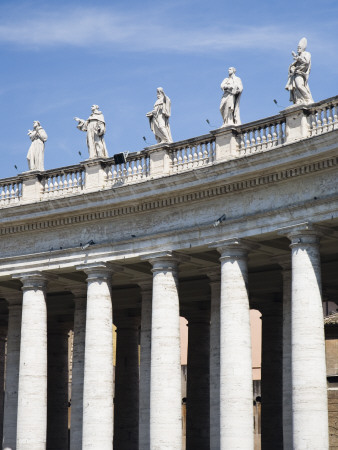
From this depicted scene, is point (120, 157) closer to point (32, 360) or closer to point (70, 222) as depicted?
point (70, 222)

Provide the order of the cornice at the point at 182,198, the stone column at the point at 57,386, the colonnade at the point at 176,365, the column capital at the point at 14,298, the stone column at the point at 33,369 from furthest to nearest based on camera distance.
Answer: the stone column at the point at 57,386 → the column capital at the point at 14,298 → the stone column at the point at 33,369 → the cornice at the point at 182,198 → the colonnade at the point at 176,365

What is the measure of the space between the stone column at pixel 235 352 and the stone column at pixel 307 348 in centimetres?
384

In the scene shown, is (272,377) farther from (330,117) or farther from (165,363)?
(330,117)

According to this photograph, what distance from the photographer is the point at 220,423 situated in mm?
59812

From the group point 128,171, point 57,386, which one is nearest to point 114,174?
point 128,171

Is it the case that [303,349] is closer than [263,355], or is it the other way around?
[303,349]

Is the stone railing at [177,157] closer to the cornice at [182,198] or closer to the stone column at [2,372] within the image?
the cornice at [182,198]

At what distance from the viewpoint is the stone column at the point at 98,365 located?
64.9 meters

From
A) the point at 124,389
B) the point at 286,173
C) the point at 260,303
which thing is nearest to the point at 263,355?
the point at 260,303

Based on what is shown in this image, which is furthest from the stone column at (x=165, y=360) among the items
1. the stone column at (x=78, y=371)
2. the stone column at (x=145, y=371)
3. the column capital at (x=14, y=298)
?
the column capital at (x=14, y=298)

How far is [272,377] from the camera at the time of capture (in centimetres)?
7525

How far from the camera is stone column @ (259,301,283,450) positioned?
7344cm

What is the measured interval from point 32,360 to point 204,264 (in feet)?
40.6

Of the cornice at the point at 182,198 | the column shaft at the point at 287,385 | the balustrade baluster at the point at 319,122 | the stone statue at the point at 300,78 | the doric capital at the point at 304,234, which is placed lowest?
the column shaft at the point at 287,385
